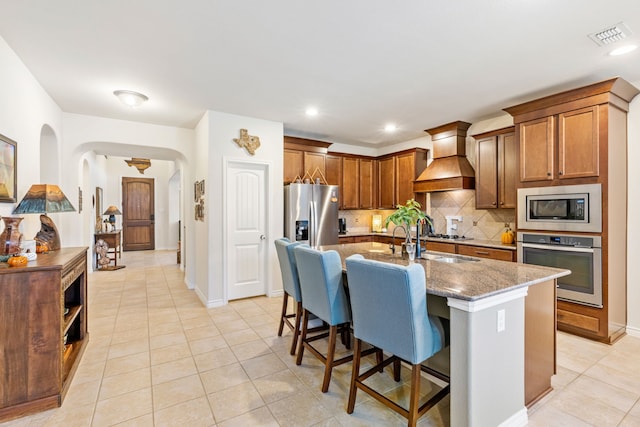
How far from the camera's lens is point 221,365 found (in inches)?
103

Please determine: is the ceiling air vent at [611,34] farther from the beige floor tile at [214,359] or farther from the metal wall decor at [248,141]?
the beige floor tile at [214,359]

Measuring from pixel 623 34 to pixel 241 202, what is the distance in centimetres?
418

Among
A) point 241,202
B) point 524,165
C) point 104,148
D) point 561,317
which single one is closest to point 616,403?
point 561,317

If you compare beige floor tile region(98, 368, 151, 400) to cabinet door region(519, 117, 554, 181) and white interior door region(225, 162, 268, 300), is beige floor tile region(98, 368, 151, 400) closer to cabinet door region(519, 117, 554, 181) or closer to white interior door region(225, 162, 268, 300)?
white interior door region(225, 162, 268, 300)

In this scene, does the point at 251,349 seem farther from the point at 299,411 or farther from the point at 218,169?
the point at 218,169

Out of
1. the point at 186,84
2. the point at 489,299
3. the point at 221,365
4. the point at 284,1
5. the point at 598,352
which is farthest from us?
the point at 186,84

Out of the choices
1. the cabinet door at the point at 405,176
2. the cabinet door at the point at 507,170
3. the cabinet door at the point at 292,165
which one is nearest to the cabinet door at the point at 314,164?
the cabinet door at the point at 292,165

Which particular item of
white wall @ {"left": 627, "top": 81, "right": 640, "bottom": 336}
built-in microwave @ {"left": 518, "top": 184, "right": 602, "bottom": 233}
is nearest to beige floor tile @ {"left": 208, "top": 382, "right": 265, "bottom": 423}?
built-in microwave @ {"left": 518, "top": 184, "right": 602, "bottom": 233}

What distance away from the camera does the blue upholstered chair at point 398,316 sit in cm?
164

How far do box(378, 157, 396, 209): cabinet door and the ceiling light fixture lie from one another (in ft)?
13.2

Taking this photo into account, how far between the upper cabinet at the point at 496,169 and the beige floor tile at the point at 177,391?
3949 millimetres

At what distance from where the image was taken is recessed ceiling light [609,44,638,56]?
2.45 meters

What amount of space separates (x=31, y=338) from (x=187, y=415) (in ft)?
3.72

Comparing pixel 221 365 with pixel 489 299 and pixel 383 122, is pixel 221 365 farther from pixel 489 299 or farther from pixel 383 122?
pixel 383 122
